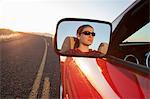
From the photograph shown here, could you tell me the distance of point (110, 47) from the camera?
3.12 metres

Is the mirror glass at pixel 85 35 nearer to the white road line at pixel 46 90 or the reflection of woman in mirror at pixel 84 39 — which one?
the reflection of woman in mirror at pixel 84 39

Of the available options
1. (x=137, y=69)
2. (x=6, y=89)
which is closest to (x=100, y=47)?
(x=137, y=69)

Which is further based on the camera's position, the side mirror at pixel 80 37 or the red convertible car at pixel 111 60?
the side mirror at pixel 80 37

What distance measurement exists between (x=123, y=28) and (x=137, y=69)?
38.7 inches

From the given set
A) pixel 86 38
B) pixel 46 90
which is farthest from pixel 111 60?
pixel 46 90

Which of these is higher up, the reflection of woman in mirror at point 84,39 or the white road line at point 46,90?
→ the reflection of woman in mirror at point 84,39

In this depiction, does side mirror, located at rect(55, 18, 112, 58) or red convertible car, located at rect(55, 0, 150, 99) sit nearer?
red convertible car, located at rect(55, 0, 150, 99)

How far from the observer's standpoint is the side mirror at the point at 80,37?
2.93 m

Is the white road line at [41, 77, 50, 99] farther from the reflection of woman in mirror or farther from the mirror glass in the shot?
the reflection of woman in mirror

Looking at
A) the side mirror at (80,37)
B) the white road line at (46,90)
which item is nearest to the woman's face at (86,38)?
the side mirror at (80,37)

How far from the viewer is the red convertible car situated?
2.13m

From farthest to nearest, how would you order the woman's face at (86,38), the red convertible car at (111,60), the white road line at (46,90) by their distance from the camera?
the white road line at (46,90)
the woman's face at (86,38)
the red convertible car at (111,60)

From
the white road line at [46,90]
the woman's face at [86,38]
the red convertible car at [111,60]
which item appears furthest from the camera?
the white road line at [46,90]

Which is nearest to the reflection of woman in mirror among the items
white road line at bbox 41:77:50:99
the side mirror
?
the side mirror
